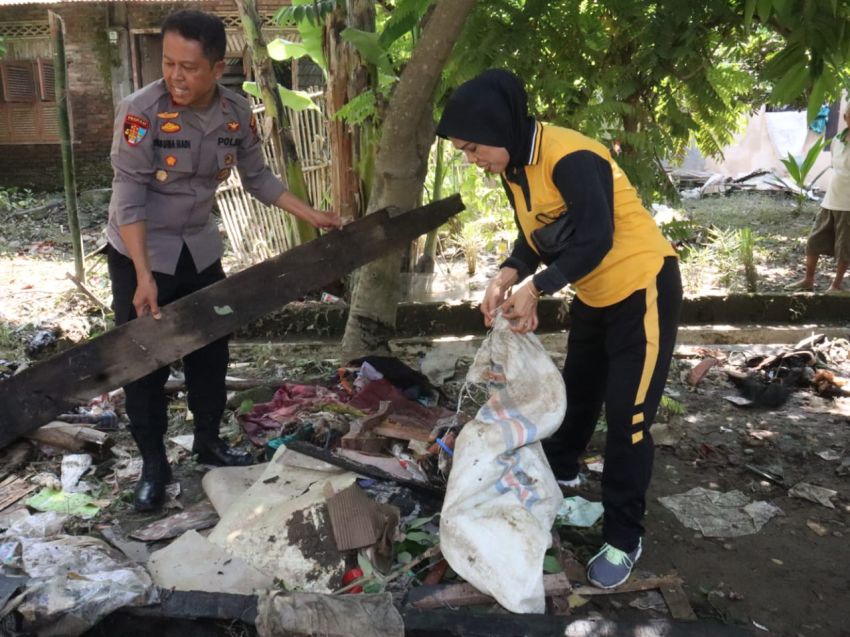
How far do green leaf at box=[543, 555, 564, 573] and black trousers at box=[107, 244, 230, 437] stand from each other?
5.49 ft

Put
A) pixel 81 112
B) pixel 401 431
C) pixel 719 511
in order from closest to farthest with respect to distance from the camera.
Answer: pixel 719 511 → pixel 401 431 → pixel 81 112

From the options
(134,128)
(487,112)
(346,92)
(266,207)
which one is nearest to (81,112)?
(266,207)

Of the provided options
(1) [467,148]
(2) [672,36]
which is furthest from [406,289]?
(1) [467,148]

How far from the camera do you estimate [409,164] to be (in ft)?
12.7

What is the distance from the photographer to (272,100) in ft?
19.8

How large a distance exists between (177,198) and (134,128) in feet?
1.13

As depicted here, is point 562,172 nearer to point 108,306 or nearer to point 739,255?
point 108,306

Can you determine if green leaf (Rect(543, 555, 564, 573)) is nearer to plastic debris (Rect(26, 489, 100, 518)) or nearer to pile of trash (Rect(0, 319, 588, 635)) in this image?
pile of trash (Rect(0, 319, 588, 635))

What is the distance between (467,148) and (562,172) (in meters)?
0.32

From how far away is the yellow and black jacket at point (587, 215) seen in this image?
249 centimetres

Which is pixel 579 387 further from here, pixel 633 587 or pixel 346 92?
pixel 346 92

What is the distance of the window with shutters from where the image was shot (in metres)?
13.3

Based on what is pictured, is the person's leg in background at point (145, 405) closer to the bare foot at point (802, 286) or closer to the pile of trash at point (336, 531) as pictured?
the pile of trash at point (336, 531)

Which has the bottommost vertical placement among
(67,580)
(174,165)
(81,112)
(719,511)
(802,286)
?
(719,511)
